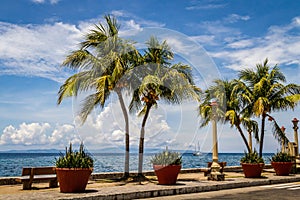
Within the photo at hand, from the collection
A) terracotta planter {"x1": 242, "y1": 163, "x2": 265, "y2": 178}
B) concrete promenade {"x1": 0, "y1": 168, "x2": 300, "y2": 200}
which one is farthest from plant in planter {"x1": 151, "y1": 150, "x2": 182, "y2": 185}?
terracotta planter {"x1": 242, "y1": 163, "x2": 265, "y2": 178}

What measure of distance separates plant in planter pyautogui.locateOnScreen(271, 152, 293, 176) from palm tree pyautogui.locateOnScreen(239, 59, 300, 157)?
281 cm

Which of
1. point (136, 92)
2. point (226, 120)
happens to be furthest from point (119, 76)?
point (226, 120)

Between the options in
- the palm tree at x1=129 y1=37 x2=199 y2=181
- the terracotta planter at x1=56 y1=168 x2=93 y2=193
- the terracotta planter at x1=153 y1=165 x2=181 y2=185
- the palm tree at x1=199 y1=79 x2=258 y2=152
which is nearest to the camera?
the terracotta planter at x1=56 y1=168 x2=93 y2=193

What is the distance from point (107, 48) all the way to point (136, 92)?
2.23 metres

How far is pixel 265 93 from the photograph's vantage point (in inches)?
890

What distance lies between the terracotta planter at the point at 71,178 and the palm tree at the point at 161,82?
4.81m

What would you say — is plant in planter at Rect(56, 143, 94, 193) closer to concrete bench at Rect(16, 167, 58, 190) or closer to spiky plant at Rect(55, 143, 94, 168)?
spiky plant at Rect(55, 143, 94, 168)

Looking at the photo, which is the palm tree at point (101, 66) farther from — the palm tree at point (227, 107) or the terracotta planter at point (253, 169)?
the palm tree at point (227, 107)

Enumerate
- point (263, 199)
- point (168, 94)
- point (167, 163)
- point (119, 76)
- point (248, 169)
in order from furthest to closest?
point (248, 169), point (168, 94), point (119, 76), point (167, 163), point (263, 199)

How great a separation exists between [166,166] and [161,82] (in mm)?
3581

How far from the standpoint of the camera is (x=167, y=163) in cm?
1427

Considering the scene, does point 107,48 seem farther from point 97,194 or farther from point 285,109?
point 285,109

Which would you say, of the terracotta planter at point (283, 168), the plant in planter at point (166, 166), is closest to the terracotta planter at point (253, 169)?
the terracotta planter at point (283, 168)

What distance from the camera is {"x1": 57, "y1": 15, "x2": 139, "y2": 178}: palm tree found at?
1548 centimetres
